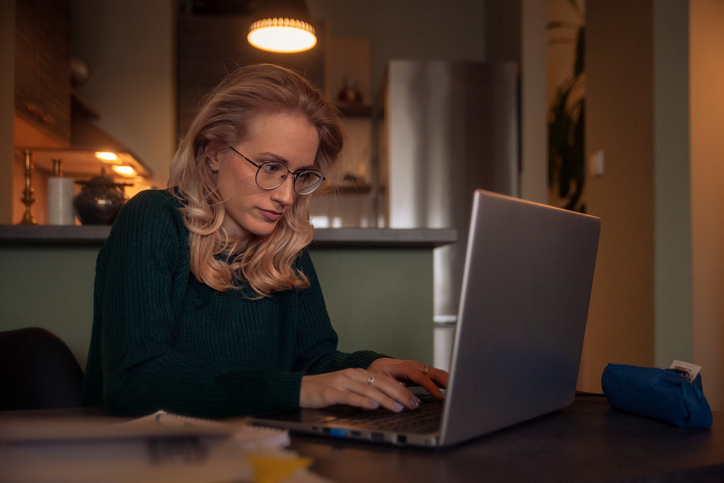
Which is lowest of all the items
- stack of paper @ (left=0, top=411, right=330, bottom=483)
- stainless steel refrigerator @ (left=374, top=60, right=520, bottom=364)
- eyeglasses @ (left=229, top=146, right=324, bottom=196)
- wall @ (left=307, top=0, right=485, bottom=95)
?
stack of paper @ (left=0, top=411, right=330, bottom=483)

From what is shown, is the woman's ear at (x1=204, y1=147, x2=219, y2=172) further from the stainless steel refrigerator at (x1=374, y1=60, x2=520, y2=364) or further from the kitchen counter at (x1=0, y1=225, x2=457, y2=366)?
the stainless steel refrigerator at (x1=374, y1=60, x2=520, y2=364)

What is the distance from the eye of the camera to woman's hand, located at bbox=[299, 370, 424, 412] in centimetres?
72

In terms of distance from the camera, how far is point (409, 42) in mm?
4340

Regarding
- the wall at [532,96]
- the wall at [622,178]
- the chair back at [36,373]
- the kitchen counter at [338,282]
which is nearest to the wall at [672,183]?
the wall at [622,178]

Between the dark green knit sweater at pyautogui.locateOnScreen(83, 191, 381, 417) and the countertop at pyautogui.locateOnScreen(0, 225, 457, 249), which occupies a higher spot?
the countertop at pyautogui.locateOnScreen(0, 225, 457, 249)

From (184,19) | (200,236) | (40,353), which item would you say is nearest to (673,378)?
(200,236)

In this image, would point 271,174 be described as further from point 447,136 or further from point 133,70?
point 133,70

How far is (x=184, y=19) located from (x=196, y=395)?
11.1ft

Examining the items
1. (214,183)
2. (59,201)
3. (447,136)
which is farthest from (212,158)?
(447,136)

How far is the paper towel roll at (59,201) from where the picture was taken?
1.78 metres

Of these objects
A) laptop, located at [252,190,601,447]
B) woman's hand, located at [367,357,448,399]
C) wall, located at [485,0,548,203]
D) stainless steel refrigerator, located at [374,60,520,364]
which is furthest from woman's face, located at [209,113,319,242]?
wall, located at [485,0,548,203]

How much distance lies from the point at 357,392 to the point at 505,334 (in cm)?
21

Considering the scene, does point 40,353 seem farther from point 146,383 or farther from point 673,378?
point 673,378

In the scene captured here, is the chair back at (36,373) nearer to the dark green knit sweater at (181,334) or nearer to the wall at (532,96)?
the dark green knit sweater at (181,334)
